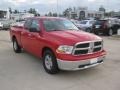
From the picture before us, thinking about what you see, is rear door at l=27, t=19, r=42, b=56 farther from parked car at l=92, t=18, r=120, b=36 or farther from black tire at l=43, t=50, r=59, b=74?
parked car at l=92, t=18, r=120, b=36

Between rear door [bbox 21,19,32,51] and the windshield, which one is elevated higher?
the windshield

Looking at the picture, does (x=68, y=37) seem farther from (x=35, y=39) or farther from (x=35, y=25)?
(x=35, y=25)

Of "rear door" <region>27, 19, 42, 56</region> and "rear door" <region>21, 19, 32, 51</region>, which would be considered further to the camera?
"rear door" <region>21, 19, 32, 51</region>

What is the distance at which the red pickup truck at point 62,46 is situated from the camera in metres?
6.17

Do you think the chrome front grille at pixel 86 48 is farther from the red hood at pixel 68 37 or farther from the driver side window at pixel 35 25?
the driver side window at pixel 35 25

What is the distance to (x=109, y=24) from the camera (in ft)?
65.0

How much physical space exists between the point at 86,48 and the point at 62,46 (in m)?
0.70

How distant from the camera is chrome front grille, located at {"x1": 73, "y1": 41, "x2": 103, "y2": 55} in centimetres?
620

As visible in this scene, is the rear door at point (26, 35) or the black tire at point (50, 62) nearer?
the black tire at point (50, 62)

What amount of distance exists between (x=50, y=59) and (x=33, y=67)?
120 cm

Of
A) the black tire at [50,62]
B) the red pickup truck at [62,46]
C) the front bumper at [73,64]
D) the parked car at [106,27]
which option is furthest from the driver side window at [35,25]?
the parked car at [106,27]

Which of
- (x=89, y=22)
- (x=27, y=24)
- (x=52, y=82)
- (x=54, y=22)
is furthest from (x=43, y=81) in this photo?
(x=89, y=22)

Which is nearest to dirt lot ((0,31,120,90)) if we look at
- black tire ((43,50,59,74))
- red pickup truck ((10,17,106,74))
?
black tire ((43,50,59,74))

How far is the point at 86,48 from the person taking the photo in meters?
6.36
